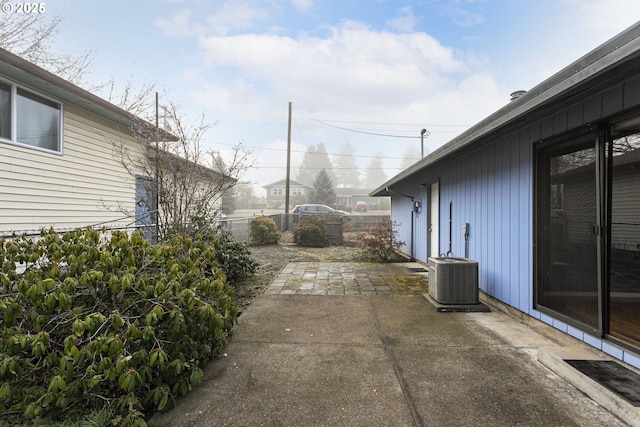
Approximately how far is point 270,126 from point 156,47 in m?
12.1

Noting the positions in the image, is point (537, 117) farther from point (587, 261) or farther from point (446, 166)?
point (446, 166)

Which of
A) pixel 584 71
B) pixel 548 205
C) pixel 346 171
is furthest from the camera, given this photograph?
pixel 346 171

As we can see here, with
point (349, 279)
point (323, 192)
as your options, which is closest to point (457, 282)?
point (349, 279)

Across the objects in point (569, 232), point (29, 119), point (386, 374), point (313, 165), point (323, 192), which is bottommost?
point (386, 374)

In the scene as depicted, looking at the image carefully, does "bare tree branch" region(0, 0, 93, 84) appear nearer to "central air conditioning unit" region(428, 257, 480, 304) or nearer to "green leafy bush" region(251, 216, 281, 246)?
"green leafy bush" region(251, 216, 281, 246)

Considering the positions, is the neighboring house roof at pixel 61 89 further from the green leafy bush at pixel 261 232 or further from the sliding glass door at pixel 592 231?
the green leafy bush at pixel 261 232

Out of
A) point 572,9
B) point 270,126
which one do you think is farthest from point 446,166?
point 270,126

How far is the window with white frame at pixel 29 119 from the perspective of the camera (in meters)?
4.61

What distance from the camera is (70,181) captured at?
5.80 m

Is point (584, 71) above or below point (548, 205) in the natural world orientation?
above

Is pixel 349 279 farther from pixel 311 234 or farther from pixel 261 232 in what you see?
pixel 261 232

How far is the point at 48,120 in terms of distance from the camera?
17.4 ft

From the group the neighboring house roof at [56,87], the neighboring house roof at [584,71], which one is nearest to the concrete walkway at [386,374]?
the neighboring house roof at [584,71]

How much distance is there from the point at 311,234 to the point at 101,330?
9217 mm
